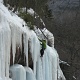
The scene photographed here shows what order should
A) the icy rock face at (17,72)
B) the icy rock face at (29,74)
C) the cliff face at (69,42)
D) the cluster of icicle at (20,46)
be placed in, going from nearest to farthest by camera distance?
1. the cluster of icicle at (20,46)
2. the icy rock face at (17,72)
3. the icy rock face at (29,74)
4. the cliff face at (69,42)

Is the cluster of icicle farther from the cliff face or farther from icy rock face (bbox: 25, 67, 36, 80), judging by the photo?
the cliff face

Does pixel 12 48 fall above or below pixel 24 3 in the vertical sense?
below

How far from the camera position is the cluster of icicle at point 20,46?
849cm

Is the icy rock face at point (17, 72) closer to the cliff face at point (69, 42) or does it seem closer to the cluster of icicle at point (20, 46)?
the cluster of icicle at point (20, 46)

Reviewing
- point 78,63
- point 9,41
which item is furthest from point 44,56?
point 78,63

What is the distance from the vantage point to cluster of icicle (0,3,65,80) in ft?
27.8

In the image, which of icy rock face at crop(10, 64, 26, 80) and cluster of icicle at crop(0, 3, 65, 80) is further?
icy rock face at crop(10, 64, 26, 80)

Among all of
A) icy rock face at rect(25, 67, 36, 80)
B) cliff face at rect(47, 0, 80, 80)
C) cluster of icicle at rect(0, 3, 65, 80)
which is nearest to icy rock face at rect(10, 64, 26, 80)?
cluster of icicle at rect(0, 3, 65, 80)

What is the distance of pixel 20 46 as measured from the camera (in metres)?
9.67

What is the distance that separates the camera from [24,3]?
12.5 m

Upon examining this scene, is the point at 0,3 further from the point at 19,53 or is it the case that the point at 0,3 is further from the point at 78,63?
the point at 78,63

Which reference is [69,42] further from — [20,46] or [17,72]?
[17,72]

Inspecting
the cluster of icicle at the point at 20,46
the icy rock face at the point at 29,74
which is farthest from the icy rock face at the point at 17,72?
the icy rock face at the point at 29,74

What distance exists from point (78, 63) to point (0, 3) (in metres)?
13.3
